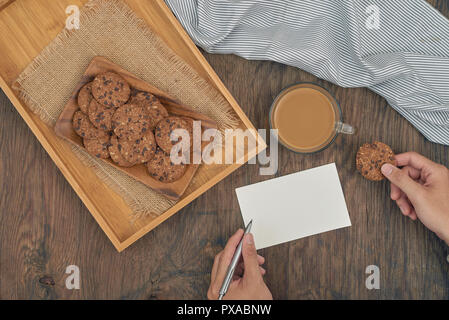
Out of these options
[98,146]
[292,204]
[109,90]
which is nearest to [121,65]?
[109,90]

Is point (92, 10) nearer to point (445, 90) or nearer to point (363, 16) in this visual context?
point (363, 16)

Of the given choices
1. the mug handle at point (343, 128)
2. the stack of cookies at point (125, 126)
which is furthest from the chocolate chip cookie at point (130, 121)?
the mug handle at point (343, 128)

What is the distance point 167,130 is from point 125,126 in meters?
0.10

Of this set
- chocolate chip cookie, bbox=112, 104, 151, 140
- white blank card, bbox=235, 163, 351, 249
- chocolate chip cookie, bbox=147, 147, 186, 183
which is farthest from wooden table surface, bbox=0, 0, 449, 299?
chocolate chip cookie, bbox=112, 104, 151, 140

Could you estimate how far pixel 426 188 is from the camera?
2.78 ft

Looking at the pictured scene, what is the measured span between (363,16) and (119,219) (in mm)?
806

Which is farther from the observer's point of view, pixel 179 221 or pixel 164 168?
pixel 179 221

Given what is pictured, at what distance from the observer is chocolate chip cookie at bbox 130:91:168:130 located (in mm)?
792

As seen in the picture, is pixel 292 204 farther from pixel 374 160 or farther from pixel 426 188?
pixel 426 188

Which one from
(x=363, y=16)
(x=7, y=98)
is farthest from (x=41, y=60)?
(x=363, y=16)

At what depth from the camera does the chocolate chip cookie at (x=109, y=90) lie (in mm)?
771

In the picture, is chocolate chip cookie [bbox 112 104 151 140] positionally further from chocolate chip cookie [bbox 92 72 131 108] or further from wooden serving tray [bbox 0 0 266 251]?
wooden serving tray [bbox 0 0 266 251]

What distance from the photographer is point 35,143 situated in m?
0.89

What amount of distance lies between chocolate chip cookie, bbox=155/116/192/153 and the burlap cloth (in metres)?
0.08
